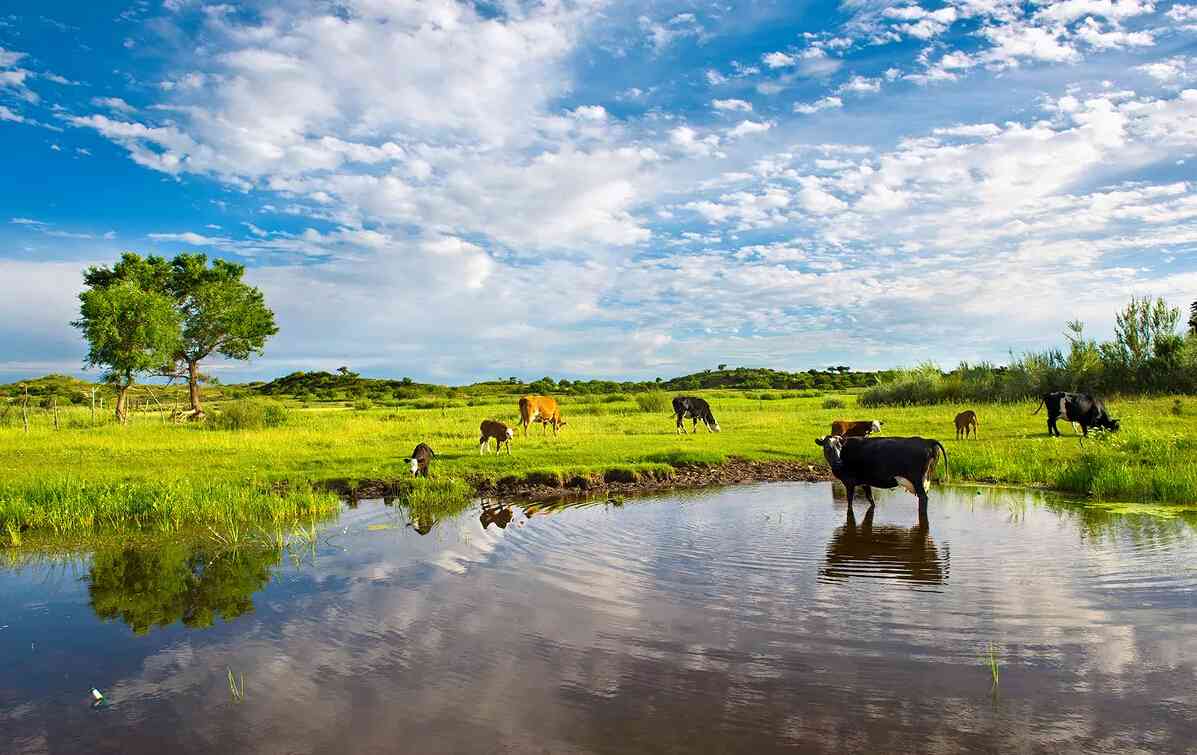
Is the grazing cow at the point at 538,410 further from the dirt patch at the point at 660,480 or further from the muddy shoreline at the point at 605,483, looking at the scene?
the muddy shoreline at the point at 605,483

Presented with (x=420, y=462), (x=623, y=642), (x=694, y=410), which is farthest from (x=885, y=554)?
(x=694, y=410)

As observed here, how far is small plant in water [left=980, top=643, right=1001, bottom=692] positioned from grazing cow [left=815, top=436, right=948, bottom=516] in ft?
19.5

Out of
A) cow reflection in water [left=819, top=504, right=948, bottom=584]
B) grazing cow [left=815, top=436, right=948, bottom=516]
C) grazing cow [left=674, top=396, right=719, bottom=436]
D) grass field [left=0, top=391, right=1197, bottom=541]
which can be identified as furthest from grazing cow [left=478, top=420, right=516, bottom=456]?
cow reflection in water [left=819, top=504, right=948, bottom=584]

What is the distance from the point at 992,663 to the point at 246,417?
31528 millimetres

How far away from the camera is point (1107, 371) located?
36406 mm

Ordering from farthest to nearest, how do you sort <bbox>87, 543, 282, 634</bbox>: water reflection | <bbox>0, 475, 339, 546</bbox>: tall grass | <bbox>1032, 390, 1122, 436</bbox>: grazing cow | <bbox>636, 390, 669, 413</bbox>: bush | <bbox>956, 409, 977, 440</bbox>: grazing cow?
<bbox>636, 390, 669, 413</bbox>: bush, <bbox>956, 409, 977, 440</bbox>: grazing cow, <bbox>1032, 390, 1122, 436</bbox>: grazing cow, <bbox>0, 475, 339, 546</bbox>: tall grass, <bbox>87, 543, 282, 634</bbox>: water reflection

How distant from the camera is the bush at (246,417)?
31.0 m

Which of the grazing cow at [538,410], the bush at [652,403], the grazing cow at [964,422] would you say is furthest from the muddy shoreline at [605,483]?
the bush at [652,403]

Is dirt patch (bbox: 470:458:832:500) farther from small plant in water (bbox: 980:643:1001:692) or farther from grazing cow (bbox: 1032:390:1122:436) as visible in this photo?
small plant in water (bbox: 980:643:1001:692)

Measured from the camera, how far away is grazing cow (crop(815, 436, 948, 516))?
12.4 meters

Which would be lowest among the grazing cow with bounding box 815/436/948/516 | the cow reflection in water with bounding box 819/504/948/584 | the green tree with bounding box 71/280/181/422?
the cow reflection in water with bounding box 819/504/948/584

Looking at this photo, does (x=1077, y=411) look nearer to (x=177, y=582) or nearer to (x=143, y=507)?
(x=177, y=582)

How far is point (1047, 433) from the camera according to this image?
22922mm

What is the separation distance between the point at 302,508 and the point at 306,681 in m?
8.25
